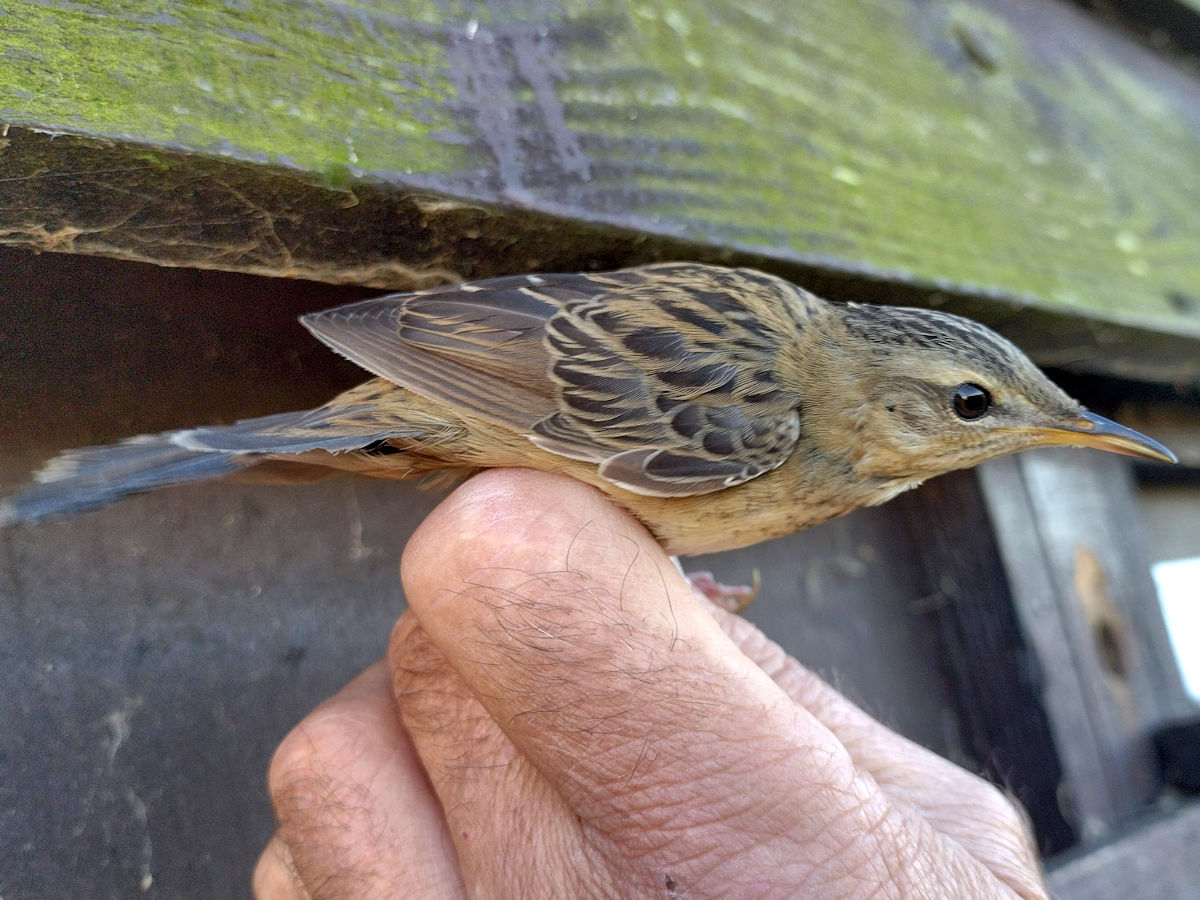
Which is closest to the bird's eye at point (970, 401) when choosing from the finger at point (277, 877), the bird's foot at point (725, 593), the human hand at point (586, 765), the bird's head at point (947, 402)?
the bird's head at point (947, 402)

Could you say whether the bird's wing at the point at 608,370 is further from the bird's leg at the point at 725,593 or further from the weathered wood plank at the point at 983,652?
the weathered wood plank at the point at 983,652

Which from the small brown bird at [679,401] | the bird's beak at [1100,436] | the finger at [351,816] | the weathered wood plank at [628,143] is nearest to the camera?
the weathered wood plank at [628,143]

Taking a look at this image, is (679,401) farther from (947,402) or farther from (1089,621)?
(1089,621)

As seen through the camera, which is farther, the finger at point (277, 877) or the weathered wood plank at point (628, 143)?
the finger at point (277, 877)

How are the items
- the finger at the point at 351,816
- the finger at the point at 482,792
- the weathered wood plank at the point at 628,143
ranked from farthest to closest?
the finger at the point at 351,816 → the finger at the point at 482,792 → the weathered wood plank at the point at 628,143

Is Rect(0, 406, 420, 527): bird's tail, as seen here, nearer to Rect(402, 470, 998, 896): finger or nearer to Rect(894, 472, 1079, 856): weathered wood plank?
Rect(402, 470, 998, 896): finger

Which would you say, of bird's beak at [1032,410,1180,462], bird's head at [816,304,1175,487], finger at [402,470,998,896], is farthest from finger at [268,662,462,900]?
bird's beak at [1032,410,1180,462]

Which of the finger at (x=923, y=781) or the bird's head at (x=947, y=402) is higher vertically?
the bird's head at (x=947, y=402)

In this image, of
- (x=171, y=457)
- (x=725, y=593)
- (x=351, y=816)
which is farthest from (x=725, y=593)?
(x=171, y=457)
